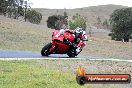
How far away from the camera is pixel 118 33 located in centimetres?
10531

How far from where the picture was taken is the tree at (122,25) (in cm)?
10331

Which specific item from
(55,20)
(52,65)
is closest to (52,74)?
(52,65)

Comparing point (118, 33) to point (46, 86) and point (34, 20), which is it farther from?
point (46, 86)

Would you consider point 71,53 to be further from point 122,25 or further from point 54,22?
point 54,22

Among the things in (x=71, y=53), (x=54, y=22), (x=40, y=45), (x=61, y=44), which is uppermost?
(x=61, y=44)

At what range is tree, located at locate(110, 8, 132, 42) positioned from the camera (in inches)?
4067

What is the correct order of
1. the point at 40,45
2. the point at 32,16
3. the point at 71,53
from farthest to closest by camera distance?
the point at 32,16 < the point at 40,45 < the point at 71,53

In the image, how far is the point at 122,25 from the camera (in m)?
106

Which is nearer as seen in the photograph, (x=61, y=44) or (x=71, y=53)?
(x=61, y=44)

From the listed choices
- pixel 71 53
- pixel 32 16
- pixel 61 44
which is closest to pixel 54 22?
pixel 32 16

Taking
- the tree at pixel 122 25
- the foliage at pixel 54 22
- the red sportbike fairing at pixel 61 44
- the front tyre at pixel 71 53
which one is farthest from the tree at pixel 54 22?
the red sportbike fairing at pixel 61 44

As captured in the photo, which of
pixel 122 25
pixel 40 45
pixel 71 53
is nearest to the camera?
pixel 71 53

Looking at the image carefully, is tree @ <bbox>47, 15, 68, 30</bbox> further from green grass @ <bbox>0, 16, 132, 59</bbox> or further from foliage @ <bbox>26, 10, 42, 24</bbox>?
green grass @ <bbox>0, 16, 132, 59</bbox>

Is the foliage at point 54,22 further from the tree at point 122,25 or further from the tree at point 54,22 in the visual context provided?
the tree at point 122,25
